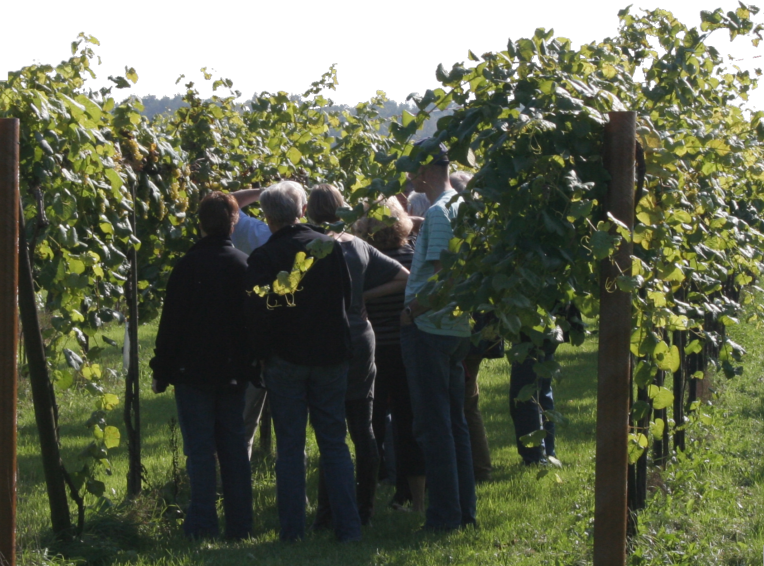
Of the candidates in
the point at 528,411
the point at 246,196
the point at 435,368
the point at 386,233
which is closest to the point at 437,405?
the point at 435,368

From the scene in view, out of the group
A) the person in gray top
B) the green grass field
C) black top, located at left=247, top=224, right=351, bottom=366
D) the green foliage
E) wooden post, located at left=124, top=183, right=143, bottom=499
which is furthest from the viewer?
wooden post, located at left=124, top=183, right=143, bottom=499

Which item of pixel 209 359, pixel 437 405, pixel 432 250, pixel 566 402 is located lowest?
pixel 566 402

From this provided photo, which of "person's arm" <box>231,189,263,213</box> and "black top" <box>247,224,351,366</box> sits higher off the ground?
"person's arm" <box>231,189,263,213</box>

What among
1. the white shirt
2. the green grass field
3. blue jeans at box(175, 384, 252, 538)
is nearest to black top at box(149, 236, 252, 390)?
blue jeans at box(175, 384, 252, 538)

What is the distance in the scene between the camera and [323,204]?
4.63 m

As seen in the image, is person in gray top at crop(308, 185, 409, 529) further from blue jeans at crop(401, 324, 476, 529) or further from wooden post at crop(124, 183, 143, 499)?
wooden post at crop(124, 183, 143, 499)

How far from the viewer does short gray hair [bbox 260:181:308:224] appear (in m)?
4.46

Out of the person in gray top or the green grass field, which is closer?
the green grass field

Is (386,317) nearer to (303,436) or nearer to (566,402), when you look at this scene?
(303,436)

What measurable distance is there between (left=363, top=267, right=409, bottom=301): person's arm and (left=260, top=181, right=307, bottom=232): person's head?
1.96ft

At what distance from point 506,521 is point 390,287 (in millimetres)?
1345

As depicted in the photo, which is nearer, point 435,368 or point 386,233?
point 435,368

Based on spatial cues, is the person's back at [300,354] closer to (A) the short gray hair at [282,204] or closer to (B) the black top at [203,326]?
(A) the short gray hair at [282,204]

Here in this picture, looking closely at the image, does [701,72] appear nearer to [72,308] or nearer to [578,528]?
[578,528]
